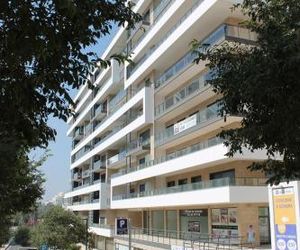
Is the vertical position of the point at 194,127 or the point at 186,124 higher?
the point at 186,124

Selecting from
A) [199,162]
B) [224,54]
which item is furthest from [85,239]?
[224,54]

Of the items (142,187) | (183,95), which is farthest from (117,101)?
(183,95)

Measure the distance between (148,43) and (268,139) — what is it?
44479 millimetres

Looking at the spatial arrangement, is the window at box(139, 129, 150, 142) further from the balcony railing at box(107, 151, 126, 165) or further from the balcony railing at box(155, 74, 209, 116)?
the balcony railing at box(107, 151, 126, 165)

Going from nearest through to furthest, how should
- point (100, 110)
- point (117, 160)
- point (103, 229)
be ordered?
1. point (117, 160)
2. point (103, 229)
3. point (100, 110)

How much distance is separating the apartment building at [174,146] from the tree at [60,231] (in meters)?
4.56

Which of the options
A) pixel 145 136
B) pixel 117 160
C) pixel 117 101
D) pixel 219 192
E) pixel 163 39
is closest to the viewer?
pixel 219 192

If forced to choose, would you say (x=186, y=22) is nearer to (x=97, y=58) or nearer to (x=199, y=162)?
(x=199, y=162)

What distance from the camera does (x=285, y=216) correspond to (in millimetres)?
18969

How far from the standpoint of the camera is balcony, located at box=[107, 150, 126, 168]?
62463 mm

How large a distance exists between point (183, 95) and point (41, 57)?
3728 cm

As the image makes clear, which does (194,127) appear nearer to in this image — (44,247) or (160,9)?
(160,9)

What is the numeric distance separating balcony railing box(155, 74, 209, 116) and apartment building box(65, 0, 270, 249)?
0.10 m

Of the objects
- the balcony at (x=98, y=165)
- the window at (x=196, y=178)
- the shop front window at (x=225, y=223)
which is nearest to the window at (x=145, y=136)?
the window at (x=196, y=178)
